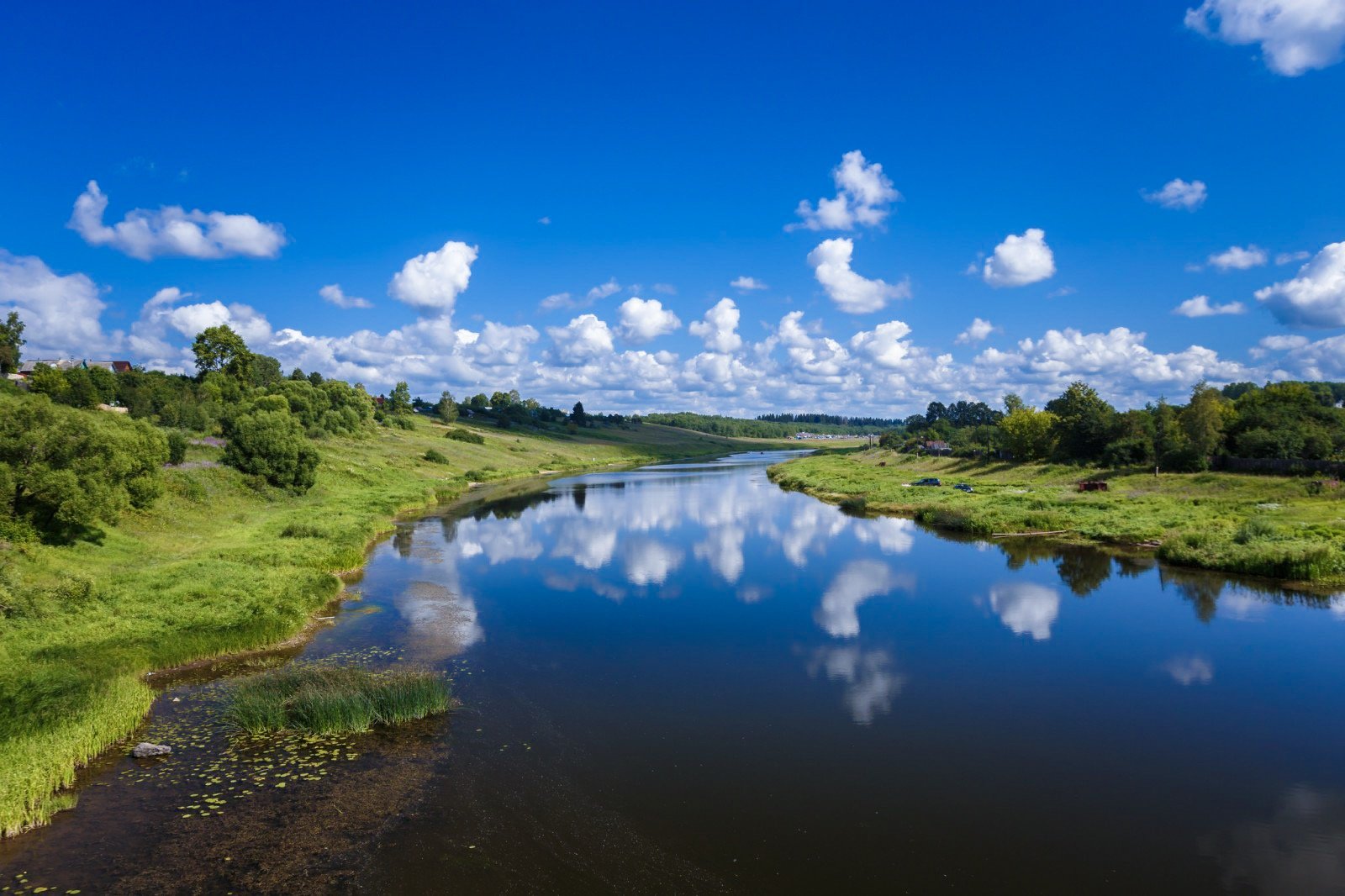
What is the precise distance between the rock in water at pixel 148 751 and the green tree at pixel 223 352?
9765cm

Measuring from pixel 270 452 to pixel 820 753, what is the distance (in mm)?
45997

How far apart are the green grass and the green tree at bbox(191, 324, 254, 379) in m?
96.2

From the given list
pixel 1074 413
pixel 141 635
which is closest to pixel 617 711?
pixel 141 635

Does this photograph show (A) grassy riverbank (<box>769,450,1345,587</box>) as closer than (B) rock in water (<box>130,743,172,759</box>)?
No

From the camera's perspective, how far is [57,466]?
25.3m

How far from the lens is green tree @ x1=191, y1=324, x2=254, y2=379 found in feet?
323

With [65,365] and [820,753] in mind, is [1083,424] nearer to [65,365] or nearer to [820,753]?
[820,753]

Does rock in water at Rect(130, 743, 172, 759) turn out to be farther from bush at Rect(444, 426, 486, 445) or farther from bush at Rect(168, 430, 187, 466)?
bush at Rect(444, 426, 486, 445)

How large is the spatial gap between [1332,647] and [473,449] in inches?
3929

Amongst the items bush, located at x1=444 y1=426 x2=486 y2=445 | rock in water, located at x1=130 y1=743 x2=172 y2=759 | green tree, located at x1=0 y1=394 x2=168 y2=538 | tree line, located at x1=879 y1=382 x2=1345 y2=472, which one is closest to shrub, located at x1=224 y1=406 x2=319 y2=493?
green tree, located at x1=0 y1=394 x2=168 y2=538

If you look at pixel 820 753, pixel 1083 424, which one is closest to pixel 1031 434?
pixel 1083 424

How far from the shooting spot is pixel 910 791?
1312cm

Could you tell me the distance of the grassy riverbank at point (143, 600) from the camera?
13703mm

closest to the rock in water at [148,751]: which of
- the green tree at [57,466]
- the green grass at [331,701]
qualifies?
the green grass at [331,701]
